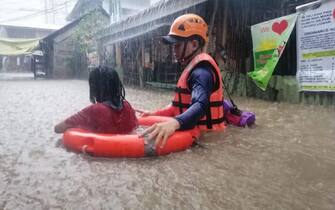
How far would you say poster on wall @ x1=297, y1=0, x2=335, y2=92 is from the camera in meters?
5.99

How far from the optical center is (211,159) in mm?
3035

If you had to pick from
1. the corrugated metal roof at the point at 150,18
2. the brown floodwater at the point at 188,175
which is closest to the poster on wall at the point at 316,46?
the brown floodwater at the point at 188,175

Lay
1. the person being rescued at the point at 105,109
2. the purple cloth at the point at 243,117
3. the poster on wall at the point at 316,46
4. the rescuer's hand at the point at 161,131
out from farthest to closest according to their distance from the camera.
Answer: the poster on wall at the point at 316,46 < the purple cloth at the point at 243,117 < the person being rescued at the point at 105,109 < the rescuer's hand at the point at 161,131

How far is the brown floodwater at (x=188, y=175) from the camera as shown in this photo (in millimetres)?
2113

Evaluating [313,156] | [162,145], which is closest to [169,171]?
[162,145]

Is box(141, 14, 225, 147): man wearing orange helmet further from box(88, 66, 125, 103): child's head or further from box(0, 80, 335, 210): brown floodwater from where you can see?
box(88, 66, 125, 103): child's head

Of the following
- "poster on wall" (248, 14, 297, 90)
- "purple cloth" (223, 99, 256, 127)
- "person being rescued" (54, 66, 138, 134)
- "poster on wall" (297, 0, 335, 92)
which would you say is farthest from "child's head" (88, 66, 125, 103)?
"poster on wall" (248, 14, 297, 90)

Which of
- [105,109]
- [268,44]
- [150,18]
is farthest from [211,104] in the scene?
[150,18]

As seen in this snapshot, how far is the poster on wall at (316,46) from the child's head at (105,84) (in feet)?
13.5

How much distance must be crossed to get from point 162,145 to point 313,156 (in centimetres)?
129

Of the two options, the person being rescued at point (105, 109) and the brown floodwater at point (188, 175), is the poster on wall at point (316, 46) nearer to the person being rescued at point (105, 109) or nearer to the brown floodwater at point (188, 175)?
the brown floodwater at point (188, 175)

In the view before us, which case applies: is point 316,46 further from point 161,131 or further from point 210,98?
point 161,131

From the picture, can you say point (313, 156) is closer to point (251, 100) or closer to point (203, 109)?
point (203, 109)

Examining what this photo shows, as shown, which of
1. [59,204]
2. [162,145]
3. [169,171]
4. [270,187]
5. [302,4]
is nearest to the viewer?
[59,204]
